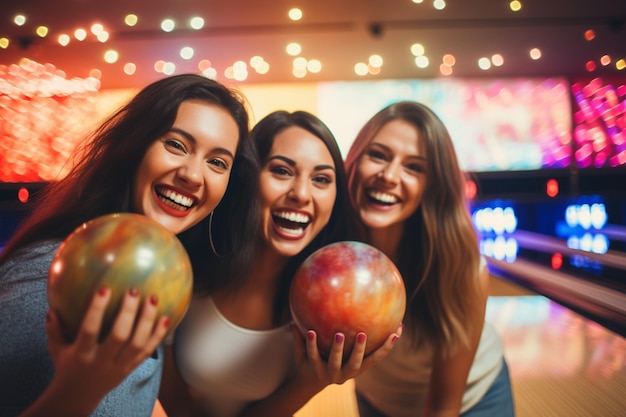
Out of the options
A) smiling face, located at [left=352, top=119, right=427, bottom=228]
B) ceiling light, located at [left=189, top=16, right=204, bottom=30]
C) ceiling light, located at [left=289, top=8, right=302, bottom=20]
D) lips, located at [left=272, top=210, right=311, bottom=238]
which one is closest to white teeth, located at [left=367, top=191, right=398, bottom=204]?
smiling face, located at [left=352, top=119, right=427, bottom=228]

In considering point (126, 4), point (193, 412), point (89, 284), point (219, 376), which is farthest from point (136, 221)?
point (126, 4)

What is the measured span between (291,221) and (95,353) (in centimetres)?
68

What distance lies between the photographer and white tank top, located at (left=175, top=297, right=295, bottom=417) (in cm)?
119

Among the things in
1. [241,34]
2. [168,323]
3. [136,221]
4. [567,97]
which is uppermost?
[241,34]

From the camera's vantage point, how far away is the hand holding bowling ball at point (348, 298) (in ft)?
2.87

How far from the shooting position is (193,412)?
1294mm

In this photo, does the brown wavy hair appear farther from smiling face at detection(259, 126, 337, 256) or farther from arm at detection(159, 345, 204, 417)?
arm at detection(159, 345, 204, 417)

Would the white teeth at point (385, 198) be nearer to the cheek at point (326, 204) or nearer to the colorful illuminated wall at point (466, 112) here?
the cheek at point (326, 204)

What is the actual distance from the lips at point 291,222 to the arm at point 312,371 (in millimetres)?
282

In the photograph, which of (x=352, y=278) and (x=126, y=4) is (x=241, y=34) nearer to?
(x=126, y=4)

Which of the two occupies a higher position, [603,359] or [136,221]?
[136,221]

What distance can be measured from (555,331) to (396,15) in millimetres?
2583

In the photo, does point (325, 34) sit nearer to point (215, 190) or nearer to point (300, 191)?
point (300, 191)

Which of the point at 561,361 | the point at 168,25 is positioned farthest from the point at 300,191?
the point at 168,25
